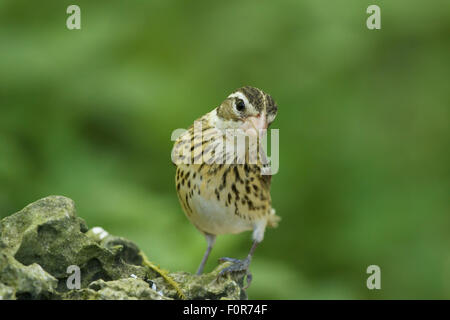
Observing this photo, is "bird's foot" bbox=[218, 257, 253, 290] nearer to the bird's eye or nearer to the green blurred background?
the bird's eye

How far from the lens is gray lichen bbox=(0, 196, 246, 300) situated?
3.00m

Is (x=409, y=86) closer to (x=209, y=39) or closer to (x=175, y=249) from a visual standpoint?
(x=209, y=39)

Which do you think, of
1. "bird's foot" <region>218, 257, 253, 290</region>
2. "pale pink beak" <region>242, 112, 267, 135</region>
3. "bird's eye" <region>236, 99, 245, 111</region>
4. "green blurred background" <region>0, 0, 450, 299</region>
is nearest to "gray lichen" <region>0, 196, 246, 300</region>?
"bird's foot" <region>218, 257, 253, 290</region>

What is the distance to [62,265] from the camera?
131 inches

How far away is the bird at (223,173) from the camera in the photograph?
4328 millimetres

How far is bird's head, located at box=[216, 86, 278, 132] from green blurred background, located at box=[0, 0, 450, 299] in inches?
64.9

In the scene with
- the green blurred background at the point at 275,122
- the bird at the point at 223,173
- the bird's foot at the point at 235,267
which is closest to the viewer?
the bird's foot at the point at 235,267

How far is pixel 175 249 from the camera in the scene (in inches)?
221

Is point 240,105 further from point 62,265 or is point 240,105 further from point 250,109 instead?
point 62,265

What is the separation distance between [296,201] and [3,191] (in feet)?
10.0

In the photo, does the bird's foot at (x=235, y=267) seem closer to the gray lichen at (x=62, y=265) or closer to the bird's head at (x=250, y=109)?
the gray lichen at (x=62, y=265)

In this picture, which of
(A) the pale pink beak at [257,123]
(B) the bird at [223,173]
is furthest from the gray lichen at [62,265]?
(A) the pale pink beak at [257,123]

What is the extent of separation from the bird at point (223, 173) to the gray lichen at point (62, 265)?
1.98 feet

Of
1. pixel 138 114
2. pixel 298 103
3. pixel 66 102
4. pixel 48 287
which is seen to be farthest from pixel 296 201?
pixel 48 287
